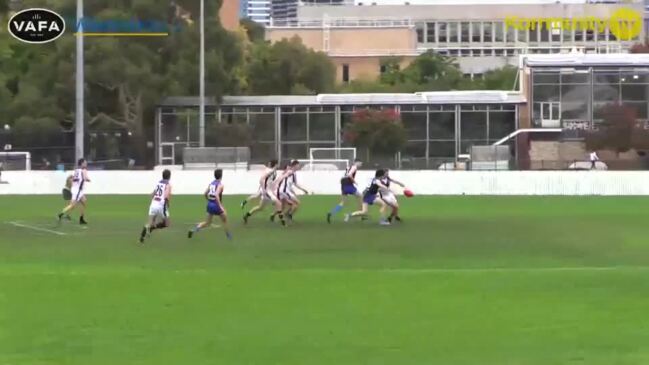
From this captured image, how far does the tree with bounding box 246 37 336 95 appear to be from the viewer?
92.3 meters

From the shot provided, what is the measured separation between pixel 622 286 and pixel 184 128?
6228cm

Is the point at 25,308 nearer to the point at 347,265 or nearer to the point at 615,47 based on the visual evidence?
the point at 347,265

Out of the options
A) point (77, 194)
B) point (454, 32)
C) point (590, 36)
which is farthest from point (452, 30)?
point (77, 194)

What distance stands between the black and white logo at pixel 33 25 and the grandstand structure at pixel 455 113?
3388 centimetres

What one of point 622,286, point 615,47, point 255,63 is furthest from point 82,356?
point 615,47

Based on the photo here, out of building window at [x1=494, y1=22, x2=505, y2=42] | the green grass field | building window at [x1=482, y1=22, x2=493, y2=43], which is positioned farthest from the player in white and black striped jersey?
building window at [x1=482, y1=22, x2=493, y2=43]

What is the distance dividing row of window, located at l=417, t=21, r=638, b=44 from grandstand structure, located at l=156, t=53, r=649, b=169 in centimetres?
6975

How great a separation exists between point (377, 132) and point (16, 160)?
23310 mm

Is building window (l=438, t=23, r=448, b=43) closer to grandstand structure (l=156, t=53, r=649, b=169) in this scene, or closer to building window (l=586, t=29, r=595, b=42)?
building window (l=586, t=29, r=595, b=42)

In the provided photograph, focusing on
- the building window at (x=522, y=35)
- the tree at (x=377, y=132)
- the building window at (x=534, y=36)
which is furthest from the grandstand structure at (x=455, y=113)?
the building window at (x=522, y=35)

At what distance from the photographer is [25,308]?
1317 cm

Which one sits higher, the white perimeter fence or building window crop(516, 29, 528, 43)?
building window crop(516, 29, 528, 43)

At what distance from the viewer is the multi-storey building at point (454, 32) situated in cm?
12150

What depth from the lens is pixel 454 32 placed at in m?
152
